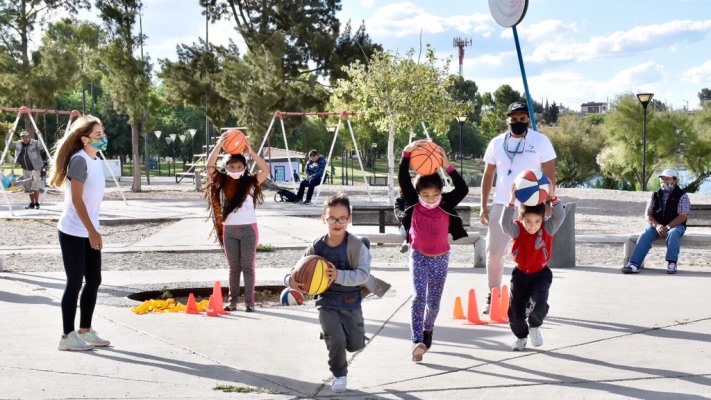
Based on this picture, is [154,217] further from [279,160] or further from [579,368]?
[279,160]

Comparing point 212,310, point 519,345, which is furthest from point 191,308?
point 519,345

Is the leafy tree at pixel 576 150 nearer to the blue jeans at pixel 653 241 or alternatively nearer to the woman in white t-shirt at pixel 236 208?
the blue jeans at pixel 653 241

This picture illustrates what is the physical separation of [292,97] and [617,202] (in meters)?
13.3

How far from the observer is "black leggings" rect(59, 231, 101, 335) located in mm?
6922

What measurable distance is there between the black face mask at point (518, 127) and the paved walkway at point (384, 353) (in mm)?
1590

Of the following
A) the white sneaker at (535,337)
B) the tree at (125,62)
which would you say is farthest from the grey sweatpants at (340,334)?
the tree at (125,62)

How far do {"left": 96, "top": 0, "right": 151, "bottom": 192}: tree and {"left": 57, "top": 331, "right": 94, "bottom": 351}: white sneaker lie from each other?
2932 cm

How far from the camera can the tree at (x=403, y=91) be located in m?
28.0

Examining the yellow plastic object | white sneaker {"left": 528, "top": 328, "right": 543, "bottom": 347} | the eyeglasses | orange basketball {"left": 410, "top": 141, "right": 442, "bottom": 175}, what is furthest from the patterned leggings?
the yellow plastic object

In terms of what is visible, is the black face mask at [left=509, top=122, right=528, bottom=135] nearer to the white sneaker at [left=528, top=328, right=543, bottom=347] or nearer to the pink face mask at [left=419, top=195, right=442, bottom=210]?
the pink face mask at [left=419, top=195, right=442, bottom=210]

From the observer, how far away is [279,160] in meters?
66.8

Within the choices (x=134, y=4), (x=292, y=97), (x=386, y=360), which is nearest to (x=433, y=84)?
(x=292, y=97)

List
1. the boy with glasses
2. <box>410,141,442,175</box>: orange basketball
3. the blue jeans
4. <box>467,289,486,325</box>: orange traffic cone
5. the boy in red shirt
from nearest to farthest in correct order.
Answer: the boy with glasses
<box>410,141,442,175</box>: orange basketball
the boy in red shirt
<box>467,289,486,325</box>: orange traffic cone
the blue jeans

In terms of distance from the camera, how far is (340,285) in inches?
229
